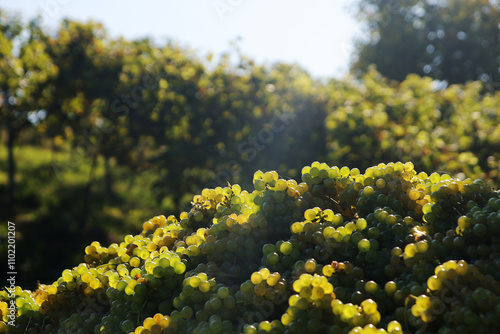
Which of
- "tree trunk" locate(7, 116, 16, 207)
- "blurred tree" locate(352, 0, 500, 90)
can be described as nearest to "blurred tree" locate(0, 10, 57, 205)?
"tree trunk" locate(7, 116, 16, 207)

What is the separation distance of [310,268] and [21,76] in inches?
399

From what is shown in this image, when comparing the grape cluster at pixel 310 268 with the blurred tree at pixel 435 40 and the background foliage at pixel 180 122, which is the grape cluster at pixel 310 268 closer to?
the background foliage at pixel 180 122

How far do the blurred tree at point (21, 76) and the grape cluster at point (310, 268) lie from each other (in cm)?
862

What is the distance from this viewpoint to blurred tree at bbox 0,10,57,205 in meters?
9.55

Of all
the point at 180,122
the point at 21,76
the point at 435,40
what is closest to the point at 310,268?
the point at 180,122

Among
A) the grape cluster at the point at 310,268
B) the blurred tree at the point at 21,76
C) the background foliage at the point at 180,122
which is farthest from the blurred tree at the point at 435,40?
the grape cluster at the point at 310,268

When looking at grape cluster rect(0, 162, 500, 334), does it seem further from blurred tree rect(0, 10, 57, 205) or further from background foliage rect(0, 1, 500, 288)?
blurred tree rect(0, 10, 57, 205)

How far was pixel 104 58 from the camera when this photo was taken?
8773mm

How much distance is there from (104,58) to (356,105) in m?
5.05

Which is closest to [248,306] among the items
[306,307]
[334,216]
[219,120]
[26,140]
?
[306,307]

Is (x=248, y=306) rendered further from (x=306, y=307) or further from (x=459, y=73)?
(x=459, y=73)

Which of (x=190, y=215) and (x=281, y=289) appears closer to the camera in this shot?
(x=281, y=289)

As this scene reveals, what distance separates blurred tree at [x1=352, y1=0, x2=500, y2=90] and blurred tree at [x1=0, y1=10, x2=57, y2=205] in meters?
14.8

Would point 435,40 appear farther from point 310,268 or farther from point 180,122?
point 310,268
